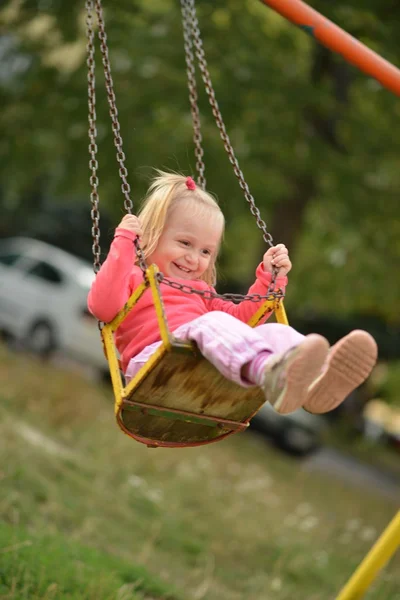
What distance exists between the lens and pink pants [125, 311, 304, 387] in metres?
2.84

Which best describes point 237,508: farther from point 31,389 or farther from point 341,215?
point 341,215

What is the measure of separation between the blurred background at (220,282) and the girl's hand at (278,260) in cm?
152

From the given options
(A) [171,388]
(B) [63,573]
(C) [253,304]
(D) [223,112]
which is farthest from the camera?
Answer: (D) [223,112]

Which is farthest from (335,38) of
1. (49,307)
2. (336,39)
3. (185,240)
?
(49,307)

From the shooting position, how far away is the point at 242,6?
923 centimetres

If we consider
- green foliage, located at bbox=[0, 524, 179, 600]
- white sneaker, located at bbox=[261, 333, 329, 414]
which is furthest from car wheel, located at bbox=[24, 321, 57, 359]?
white sneaker, located at bbox=[261, 333, 329, 414]

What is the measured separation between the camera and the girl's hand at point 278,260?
3.51 meters

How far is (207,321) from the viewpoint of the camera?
2965 mm

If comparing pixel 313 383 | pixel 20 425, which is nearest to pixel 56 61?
pixel 20 425

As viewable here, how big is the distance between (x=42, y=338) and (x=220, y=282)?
16.9 ft

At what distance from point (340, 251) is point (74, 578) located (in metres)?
6.50

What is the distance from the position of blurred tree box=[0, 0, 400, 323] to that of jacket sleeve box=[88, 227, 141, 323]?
4993mm

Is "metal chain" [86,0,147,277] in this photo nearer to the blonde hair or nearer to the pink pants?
the blonde hair

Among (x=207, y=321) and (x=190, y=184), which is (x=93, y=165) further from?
(x=207, y=321)
